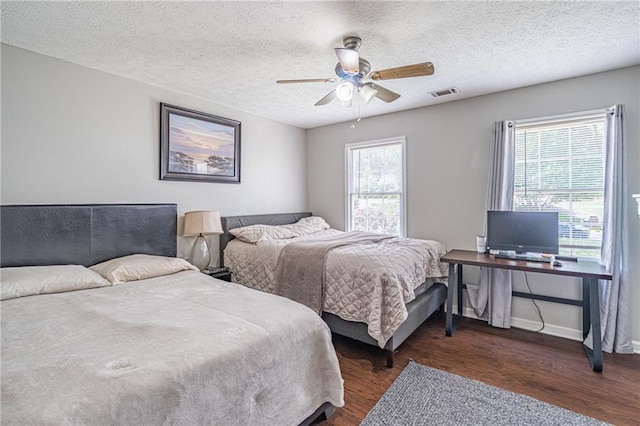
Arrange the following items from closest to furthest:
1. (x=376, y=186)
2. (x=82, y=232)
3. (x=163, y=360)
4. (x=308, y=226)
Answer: (x=163, y=360)
(x=82, y=232)
(x=308, y=226)
(x=376, y=186)

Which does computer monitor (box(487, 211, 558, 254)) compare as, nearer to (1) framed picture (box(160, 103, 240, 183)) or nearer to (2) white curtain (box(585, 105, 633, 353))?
(2) white curtain (box(585, 105, 633, 353))

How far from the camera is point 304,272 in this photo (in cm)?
291

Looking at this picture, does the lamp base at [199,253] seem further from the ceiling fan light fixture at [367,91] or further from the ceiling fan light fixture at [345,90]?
the ceiling fan light fixture at [367,91]

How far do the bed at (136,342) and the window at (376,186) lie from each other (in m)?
2.69

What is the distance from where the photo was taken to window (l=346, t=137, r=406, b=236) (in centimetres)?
422

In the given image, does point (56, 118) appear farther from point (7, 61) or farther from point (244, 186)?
point (244, 186)

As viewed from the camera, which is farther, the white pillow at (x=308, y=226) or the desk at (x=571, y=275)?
the white pillow at (x=308, y=226)

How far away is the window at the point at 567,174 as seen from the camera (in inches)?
116

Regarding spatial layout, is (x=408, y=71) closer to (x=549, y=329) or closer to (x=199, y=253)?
(x=199, y=253)

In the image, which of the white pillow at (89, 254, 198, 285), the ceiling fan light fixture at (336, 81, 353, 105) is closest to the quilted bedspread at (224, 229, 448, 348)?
the white pillow at (89, 254, 198, 285)

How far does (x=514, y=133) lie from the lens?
3.31 meters

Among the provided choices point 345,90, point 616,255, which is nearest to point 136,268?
point 345,90

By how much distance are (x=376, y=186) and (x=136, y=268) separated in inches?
124

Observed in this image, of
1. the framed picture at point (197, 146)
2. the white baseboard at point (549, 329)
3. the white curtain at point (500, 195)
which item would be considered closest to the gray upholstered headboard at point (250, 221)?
the framed picture at point (197, 146)
